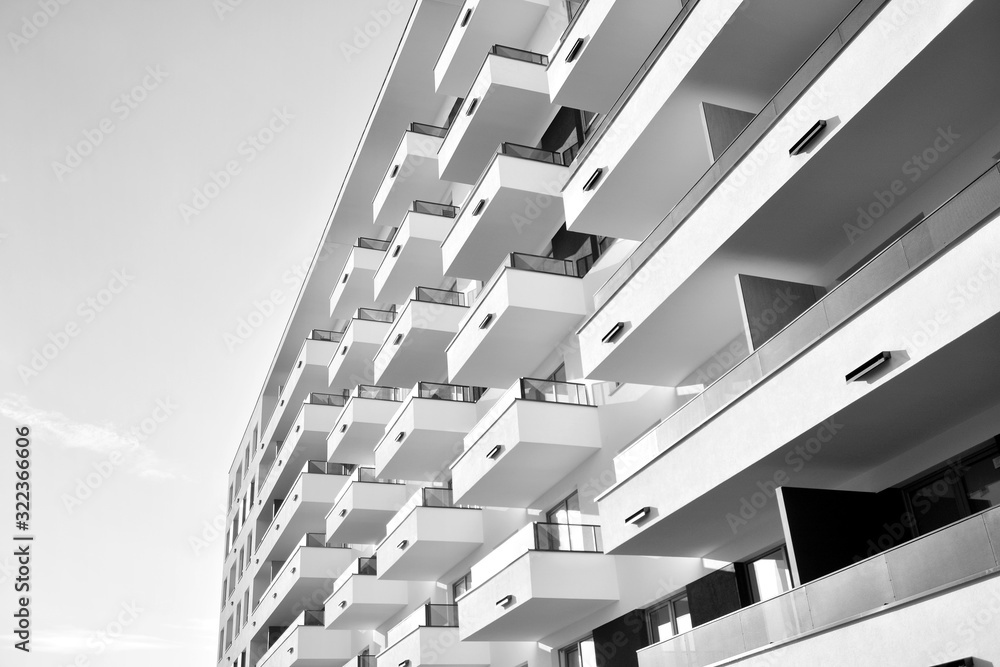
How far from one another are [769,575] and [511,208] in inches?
384

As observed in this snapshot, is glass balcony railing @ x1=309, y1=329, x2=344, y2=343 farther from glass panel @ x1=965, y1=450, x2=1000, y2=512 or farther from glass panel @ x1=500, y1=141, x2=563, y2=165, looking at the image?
glass panel @ x1=965, y1=450, x2=1000, y2=512

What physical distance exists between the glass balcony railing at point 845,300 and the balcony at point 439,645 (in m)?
8.31

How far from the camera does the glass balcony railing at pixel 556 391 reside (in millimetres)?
17203

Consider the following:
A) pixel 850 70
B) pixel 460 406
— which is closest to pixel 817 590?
pixel 850 70

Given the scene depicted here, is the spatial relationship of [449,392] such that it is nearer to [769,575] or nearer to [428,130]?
[428,130]

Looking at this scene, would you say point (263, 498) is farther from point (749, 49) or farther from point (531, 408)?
point (749, 49)

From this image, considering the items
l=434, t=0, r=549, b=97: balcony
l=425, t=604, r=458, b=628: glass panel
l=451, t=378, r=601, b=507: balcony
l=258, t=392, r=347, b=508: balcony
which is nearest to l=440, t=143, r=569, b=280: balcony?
l=434, t=0, r=549, b=97: balcony

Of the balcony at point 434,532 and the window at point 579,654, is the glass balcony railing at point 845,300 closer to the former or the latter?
the window at point 579,654

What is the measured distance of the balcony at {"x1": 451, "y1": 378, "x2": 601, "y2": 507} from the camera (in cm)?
1684

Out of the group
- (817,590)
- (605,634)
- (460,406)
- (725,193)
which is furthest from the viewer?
(460,406)

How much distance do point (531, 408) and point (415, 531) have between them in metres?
5.71

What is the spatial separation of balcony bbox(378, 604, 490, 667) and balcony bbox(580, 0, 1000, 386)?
8274 mm

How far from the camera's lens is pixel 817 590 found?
31.3ft

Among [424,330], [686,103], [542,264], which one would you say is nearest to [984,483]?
[686,103]
